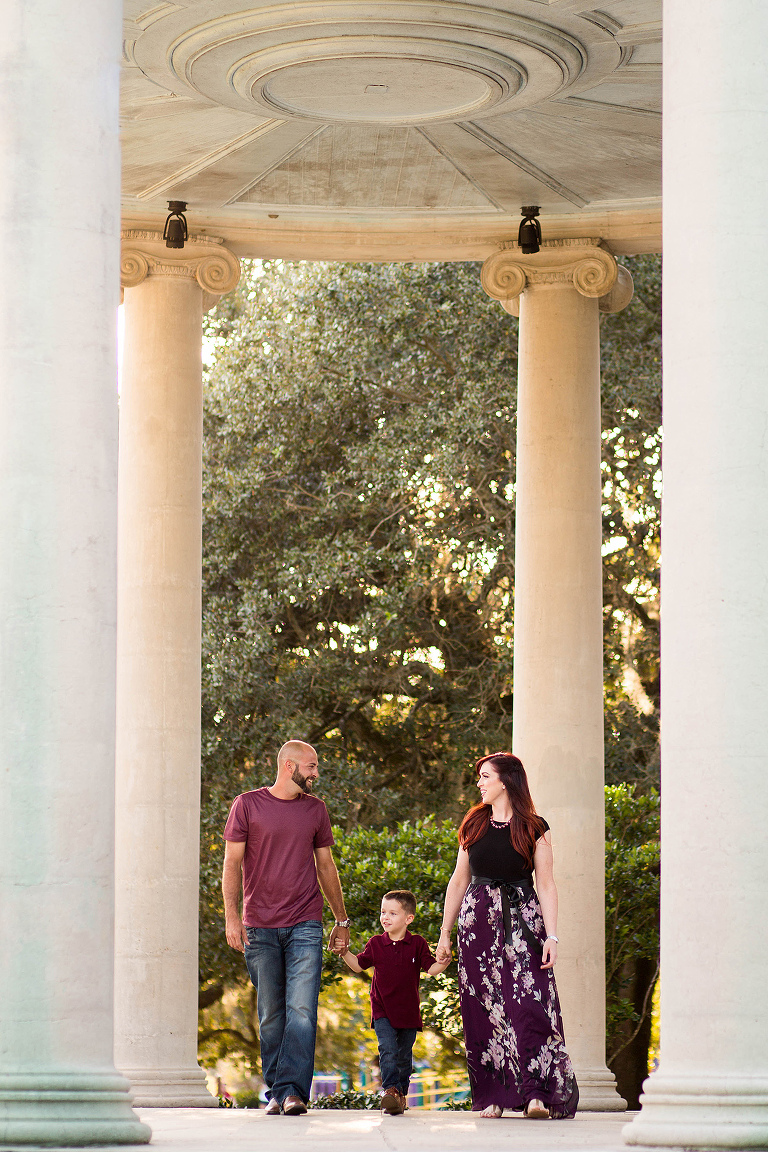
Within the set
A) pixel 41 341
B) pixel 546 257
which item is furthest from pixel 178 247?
pixel 41 341

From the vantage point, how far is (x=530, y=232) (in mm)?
85875

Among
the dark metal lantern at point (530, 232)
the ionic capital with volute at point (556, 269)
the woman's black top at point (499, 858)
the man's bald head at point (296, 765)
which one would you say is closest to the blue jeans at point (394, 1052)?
the woman's black top at point (499, 858)

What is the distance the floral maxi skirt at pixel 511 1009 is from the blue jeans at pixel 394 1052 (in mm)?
6795

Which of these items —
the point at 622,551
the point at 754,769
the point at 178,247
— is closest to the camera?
the point at 754,769

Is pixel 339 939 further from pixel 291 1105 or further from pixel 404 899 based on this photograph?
pixel 291 1105

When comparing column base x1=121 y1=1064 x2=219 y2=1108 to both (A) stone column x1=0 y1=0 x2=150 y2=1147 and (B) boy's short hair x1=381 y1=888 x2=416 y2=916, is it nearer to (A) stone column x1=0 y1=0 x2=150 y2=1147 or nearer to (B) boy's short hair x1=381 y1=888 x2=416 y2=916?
(B) boy's short hair x1=381 y1=888 x2=416 y2=916

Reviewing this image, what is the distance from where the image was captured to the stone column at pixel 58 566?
40219mm

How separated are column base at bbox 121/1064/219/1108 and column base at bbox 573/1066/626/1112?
54.6 feet

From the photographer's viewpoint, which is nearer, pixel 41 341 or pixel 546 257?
pixel 41 341

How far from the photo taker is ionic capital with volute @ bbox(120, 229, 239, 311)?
84.1 m

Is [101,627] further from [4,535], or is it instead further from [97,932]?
[97,932]

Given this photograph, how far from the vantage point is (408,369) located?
448ft

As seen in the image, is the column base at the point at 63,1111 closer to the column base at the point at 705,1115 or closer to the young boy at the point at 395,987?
the column base at the point at 705,1115

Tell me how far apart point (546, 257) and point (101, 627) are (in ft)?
160
